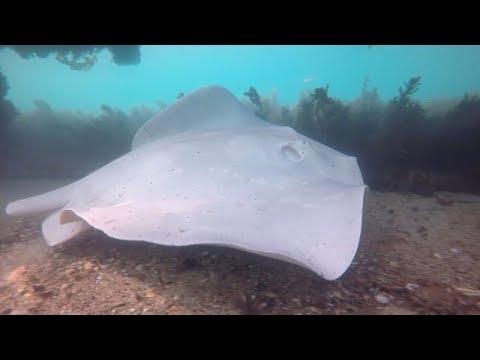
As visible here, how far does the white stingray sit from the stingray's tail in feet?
0.04

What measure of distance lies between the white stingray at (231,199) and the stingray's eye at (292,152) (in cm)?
1

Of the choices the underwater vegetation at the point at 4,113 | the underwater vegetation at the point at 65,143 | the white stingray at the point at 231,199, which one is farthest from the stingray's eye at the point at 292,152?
the underwater vegetation at the point at 4,113

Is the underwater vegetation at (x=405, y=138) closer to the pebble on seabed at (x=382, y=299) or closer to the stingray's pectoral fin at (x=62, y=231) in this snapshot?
the pebble on seabed at (x=382, y=299)

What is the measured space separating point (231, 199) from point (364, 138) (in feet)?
22.4

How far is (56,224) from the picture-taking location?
11.1 feet

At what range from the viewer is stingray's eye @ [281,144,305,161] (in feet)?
11.2

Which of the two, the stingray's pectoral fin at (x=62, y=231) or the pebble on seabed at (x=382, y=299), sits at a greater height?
the stingray's pectoral fin at (x=62, y=231)

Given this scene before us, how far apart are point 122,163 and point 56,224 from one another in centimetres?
103

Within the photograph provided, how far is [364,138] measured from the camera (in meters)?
8.25

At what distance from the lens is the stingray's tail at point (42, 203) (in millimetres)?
3861

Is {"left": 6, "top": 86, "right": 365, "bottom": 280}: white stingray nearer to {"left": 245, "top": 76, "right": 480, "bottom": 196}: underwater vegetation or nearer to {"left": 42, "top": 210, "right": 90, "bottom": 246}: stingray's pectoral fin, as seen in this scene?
{"left": 42, "top": 210, "right": 90, "bottom": 246}: stingray's pectoral fin
